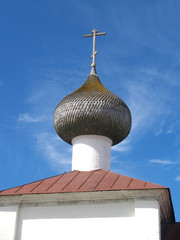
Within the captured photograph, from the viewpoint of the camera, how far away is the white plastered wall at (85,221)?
8.69 meters

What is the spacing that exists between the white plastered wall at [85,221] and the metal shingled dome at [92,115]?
7.58 ft

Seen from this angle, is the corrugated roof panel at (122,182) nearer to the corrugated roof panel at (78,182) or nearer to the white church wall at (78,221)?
the white church wall at (78,221)

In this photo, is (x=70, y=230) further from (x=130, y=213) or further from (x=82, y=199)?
(x=130, y=213)

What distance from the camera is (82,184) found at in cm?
955

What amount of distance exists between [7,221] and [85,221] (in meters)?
1.61

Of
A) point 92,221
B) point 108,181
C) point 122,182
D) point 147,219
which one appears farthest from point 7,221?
point 147,219

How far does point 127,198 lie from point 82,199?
3.02 feet

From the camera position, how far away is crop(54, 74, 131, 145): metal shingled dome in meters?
10.9

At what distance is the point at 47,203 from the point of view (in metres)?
9.48

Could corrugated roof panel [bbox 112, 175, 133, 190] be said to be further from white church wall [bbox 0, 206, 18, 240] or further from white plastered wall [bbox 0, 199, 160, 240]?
white church wall [bbox 0, 206, 18, 240]

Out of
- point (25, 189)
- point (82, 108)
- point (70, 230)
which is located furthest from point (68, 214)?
point (82, 108)

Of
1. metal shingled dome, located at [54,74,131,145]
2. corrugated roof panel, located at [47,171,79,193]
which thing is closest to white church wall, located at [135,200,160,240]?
corrugated roof panel, located at [47,171,79,193]

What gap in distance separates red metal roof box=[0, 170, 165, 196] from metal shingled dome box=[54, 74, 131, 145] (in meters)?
1.18

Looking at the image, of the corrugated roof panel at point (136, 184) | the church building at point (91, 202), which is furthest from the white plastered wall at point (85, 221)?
the corrugated roof panel at point (136, 184)
